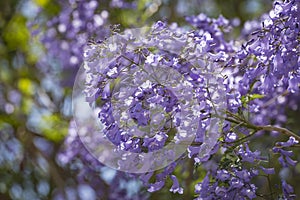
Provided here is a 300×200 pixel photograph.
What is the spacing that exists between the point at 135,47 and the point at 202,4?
1971mm

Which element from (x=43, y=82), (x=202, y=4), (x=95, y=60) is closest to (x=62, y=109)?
(x=43, y=82)

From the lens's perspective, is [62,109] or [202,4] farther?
[202,4]

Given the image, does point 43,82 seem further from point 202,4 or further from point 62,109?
point 202,4

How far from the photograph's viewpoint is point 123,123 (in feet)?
6.23

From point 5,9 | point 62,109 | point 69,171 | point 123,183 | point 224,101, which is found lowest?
point 224,101

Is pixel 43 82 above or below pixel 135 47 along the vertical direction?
above

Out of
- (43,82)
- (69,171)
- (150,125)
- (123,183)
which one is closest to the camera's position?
(150,125)

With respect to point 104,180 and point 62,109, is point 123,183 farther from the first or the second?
point 62,109

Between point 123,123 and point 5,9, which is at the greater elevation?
point 5,9

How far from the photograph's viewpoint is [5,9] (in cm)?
392

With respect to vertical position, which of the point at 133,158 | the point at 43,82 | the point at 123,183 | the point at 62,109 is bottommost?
the point at 133,158

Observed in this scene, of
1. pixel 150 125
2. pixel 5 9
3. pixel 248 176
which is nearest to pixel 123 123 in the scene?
pixel 150 125

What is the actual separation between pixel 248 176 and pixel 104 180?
50.6 inches

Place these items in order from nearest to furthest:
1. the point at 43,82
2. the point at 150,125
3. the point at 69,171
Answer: the point at 150,125 < the point at 69,171 < the point at 43,82
